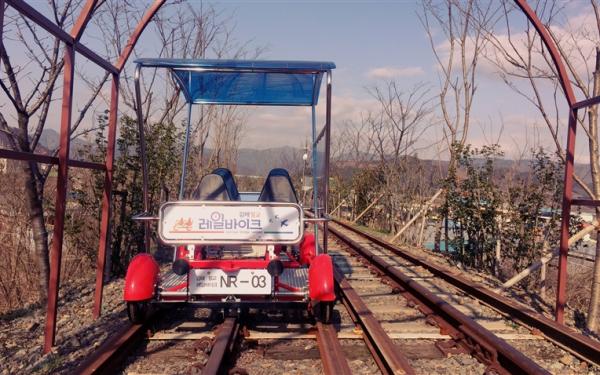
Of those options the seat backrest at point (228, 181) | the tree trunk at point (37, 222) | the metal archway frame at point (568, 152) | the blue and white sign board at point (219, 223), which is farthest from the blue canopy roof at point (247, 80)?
the metal archway frame at point (568, 152)

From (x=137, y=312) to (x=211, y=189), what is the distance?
6.02ft

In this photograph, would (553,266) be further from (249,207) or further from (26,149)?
(26,149)

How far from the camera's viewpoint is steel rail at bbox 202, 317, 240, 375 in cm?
408

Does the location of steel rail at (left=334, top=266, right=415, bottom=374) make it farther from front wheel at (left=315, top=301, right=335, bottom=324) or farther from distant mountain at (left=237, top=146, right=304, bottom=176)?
distant mountain at (left=237, top=146, right=304, bottom=176)

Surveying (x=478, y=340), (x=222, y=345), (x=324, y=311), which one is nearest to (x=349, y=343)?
(x=324, y=311)

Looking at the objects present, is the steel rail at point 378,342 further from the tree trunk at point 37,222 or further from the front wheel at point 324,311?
the tree trunk at point 37,222

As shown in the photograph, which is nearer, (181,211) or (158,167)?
(181,211)

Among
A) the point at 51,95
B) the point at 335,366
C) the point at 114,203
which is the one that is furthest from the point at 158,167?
the point at 335,366

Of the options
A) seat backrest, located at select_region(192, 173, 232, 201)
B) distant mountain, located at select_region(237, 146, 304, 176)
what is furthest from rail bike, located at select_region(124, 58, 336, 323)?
distant mountain, located at select_region(237, 146, 304, 176)

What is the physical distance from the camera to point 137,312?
539cm

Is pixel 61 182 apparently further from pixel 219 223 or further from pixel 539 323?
pixel 539 323

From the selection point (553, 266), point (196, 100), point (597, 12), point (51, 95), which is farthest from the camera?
point (553, 266)

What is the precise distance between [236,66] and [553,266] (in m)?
8.08

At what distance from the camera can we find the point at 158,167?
951cm
